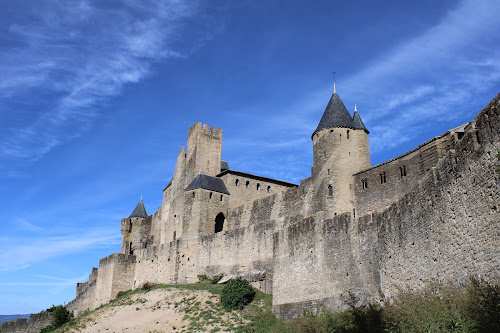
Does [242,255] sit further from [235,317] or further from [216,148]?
[216,148]

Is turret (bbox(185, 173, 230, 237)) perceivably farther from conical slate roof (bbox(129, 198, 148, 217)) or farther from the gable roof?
conical slate roof (bbox(129, 198, 148, 217))

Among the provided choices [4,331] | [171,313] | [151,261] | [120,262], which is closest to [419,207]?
[171,313]

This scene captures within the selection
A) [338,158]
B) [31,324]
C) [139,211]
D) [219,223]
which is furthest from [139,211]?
[338,158]

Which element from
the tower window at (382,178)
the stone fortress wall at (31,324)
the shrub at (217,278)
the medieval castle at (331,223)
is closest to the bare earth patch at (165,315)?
the shrub at (217,278)

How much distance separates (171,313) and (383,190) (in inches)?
591

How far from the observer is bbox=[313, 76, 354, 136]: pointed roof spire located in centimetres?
3250

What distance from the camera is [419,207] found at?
15.7 m

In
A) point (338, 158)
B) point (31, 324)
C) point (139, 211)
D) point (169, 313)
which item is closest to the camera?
point (169, 313)

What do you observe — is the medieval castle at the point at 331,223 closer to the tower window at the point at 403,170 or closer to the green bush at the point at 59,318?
the tower window at the point at 403,170

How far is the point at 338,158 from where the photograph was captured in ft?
103

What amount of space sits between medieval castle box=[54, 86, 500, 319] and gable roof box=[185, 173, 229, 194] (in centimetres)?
12

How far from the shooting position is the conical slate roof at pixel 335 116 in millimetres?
32500

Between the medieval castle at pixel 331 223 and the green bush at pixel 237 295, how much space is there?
152cm

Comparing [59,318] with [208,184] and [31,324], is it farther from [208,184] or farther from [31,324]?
[208,184]
